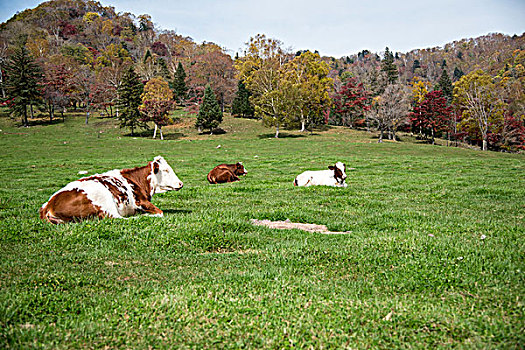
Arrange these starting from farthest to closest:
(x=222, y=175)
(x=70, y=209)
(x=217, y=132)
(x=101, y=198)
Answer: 1. (x=217, y=132)
2. (x=222, y=175)
3. (x=101, y=198)
4. (x=70, y=209)

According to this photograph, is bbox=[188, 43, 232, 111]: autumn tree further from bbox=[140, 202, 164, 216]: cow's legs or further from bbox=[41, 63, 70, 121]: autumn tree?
bbox=[140, 202, 164, 216]: cow's legs

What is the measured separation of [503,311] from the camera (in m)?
3.28

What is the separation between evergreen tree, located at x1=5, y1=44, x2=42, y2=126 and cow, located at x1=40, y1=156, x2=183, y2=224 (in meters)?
59.9

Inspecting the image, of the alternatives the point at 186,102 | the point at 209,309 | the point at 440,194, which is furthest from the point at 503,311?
the point at 186,102

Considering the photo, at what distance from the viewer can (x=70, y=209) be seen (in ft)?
20.7

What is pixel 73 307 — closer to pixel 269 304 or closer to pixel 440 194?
pixel 269 304

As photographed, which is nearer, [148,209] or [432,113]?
[148,209]

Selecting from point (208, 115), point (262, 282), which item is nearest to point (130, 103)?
point (208, 115)

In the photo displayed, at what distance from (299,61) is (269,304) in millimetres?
66121

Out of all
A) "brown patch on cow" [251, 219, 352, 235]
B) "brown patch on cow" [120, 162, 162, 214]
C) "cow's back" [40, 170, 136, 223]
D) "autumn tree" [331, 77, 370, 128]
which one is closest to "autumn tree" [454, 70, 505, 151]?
"autumn tree" [331, 77, 370, 128]

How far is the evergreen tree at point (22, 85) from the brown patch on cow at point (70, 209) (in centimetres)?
6048

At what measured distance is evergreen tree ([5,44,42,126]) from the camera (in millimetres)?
54656

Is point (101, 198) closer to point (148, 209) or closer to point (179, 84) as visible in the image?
point (148, 209)

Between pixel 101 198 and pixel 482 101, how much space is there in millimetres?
62620
